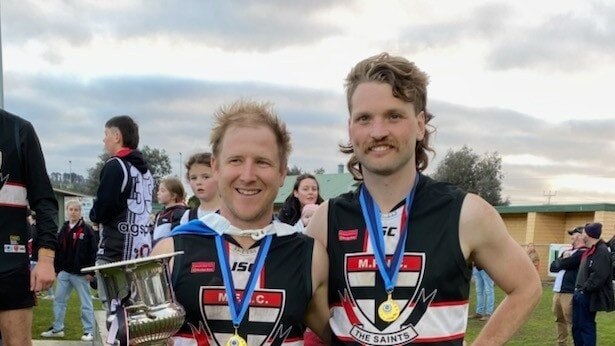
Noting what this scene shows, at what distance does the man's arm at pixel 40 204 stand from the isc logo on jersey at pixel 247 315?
201 cm

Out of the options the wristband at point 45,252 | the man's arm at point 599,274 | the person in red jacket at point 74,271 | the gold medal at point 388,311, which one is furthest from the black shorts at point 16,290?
the man's arm at point 599,274

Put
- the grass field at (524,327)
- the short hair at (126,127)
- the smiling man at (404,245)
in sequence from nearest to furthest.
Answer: the smiling man at (404,245), the short hair at (126,127), the grass field at (524,327)

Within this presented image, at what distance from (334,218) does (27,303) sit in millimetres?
2327

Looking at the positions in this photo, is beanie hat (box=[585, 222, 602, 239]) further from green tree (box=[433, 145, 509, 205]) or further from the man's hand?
green tree (box=[433, 145, 509, 205])

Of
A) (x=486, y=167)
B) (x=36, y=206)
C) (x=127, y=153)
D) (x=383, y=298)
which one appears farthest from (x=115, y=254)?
(x=486, y=167)

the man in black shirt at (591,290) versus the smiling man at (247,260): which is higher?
the smiling man at (247,260)

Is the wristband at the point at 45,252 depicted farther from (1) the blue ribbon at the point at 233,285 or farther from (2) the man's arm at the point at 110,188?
(1) the blue ribbon at the point at 233,285

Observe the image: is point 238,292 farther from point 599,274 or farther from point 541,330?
point 541,330

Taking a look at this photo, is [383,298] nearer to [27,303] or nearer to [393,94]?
[393,94]

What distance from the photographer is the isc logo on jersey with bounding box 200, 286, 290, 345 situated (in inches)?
85.9

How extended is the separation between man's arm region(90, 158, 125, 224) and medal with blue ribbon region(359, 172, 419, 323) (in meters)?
3.88

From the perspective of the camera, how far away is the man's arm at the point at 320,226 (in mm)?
2471

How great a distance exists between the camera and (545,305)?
1534cm

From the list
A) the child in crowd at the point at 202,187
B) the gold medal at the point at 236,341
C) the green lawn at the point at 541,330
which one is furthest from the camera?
the green lawn at the point at 541,330
